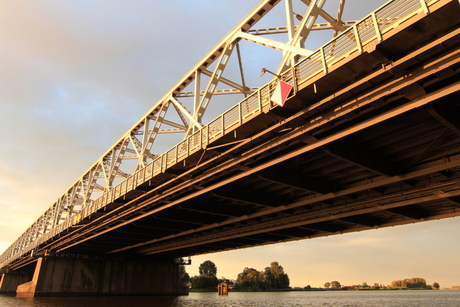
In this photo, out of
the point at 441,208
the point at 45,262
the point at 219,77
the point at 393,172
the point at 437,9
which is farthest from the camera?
the point at 45,262

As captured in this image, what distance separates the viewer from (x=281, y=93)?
14.5 m

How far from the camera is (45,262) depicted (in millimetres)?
57438

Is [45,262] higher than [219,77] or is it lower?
lower

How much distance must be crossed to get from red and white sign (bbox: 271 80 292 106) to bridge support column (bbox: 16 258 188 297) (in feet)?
188

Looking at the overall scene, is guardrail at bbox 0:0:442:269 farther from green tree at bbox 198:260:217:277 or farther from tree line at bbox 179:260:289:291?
green tree at bbox 198:260:217:277

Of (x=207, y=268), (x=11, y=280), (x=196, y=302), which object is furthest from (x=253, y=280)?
(x=196, y=302)

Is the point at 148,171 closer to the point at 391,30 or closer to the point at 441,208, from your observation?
the point at 391,30

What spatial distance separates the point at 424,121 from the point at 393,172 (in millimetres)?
4431

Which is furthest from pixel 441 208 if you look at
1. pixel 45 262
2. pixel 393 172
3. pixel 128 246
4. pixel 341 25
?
pixel 45 262

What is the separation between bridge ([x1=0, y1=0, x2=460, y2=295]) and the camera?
1170 centimetres

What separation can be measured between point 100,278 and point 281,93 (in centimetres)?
5837

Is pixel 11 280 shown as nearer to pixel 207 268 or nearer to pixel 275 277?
pixel 207 268

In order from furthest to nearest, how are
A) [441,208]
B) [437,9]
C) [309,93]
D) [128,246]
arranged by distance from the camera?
[128,246]
[441,208]
[309,93]
[437,9]

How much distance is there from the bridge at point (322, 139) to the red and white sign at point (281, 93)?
0.05 meters
